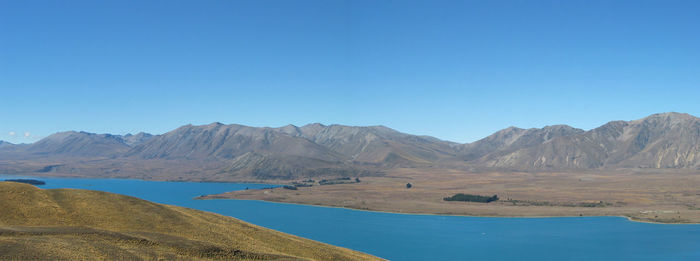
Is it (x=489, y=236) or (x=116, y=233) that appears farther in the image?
(x=489, y=236)

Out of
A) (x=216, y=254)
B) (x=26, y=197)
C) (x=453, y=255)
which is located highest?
(x=26, y=197)

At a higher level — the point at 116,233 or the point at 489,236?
the point at 116,233

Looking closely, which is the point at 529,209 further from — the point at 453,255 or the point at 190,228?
the point at 190,228

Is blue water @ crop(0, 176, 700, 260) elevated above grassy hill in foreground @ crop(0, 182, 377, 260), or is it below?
below

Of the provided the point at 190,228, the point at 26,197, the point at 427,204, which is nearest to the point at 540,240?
the point at 427,204

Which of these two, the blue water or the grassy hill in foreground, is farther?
the blue water

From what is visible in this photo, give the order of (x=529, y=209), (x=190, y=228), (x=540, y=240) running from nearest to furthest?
(x=190, y=228), (x=540, y=240), (x=529, y=209)
